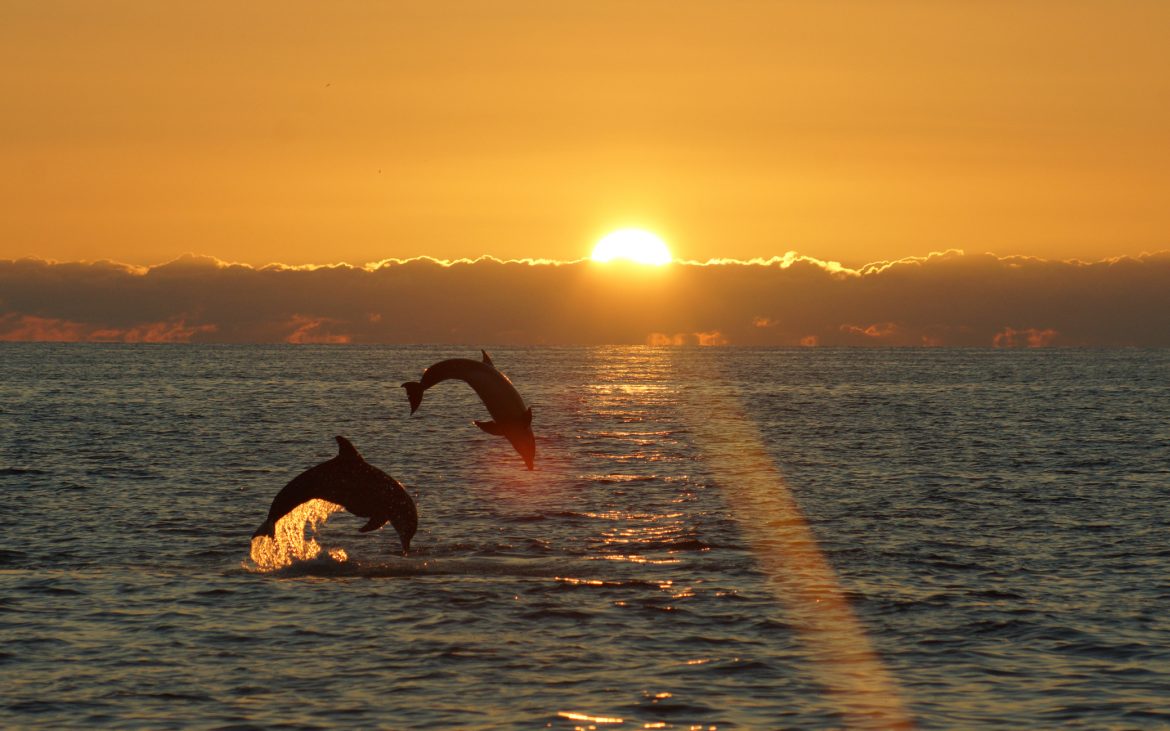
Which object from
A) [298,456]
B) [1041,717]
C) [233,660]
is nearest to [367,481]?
[233,660]

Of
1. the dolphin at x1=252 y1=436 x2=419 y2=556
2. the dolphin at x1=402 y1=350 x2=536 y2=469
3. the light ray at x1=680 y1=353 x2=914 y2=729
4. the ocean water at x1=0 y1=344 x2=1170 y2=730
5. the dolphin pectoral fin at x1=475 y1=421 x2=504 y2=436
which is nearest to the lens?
the dolphin pectoral fin at x1=475 y1=421 x2=504 y2=436

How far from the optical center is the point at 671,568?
3375 cm

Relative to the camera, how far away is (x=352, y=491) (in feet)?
90.9

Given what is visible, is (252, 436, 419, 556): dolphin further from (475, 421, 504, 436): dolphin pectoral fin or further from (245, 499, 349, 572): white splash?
(475, 421, 504, 436): dolphin pectoral fin

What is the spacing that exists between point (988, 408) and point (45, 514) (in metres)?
107

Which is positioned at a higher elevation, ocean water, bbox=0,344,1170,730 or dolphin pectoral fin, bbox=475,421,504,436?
dolphin pectoral fin, bbox=475,421,504,436

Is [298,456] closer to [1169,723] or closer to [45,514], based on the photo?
[45,514]

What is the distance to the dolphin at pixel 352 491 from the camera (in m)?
27.6

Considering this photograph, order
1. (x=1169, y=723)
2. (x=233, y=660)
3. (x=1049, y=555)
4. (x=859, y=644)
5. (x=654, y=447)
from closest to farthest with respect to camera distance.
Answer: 1. (x=1169, y=723)
2. (x=233, y=660)
3. (x=859, y=644)
4. (x=1049, y=555)
5. (x=654, y=447)

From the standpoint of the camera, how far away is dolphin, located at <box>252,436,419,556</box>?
90.5 feet

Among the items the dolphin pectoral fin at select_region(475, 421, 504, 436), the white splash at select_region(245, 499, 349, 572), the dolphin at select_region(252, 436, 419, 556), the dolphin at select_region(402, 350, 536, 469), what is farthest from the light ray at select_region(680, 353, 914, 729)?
the white splash at select_region(245, 499, 349, 572)

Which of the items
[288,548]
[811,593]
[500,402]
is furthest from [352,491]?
[811,593]

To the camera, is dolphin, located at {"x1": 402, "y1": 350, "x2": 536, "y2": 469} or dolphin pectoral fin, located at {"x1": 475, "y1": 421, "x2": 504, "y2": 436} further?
dolphin, located at {"x1": 402, "y1": 350, "x2": 536, "y2": 469}

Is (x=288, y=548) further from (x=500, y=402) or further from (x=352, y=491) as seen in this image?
(x=500, y=402)
